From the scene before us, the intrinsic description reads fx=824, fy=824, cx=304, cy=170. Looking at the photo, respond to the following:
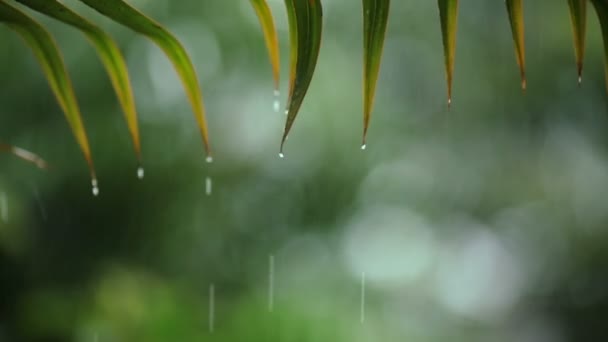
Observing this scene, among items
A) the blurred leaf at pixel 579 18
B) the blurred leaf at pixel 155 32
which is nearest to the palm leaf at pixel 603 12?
the blurred leaf at pixel 579 18

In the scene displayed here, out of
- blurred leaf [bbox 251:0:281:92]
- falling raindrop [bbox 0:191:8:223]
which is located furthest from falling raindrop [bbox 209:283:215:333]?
blurred leaf [bbox 251:0:281:92]

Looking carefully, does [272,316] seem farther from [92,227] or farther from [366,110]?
[366,110]

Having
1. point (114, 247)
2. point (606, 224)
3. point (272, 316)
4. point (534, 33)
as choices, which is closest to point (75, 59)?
point (114, 247)

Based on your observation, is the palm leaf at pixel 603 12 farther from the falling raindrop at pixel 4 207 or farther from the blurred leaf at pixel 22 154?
the falling raindrop at pixel 4 207

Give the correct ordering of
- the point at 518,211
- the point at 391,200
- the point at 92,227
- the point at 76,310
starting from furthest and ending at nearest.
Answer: the point at 391,200
the point at 518,211
the point at 92,227
the point at 76,310

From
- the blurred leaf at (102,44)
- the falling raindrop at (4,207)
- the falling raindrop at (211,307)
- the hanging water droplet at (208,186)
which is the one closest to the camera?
the blurred leaf at (102,44)

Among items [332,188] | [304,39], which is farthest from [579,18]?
[332,188]
